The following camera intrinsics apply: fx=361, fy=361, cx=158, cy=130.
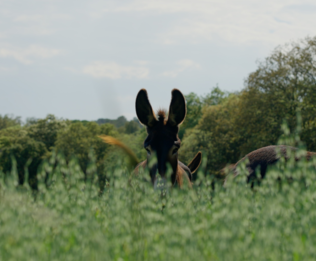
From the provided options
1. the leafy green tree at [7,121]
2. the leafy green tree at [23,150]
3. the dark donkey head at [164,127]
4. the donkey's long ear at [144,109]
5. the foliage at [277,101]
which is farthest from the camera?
the leafy green tree at [7,121]

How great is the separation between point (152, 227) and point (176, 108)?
2.94 metres

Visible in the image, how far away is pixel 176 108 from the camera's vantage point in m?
5.70

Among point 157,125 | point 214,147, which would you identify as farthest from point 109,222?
point 214,147

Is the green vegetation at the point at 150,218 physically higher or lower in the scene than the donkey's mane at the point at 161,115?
lower

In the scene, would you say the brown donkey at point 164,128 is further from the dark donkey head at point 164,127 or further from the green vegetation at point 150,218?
the green vegetation at point 150,218

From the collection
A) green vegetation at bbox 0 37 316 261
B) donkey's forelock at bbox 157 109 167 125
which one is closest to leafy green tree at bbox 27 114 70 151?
donkey's forelock at bbox 157 109 167 125

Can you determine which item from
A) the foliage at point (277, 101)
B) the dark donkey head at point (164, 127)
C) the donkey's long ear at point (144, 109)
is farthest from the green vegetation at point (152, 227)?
the foliage at point (277, 101)

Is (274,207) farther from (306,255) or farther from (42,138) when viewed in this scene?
(42,138)

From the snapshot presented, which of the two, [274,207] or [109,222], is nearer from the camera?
[274,207]

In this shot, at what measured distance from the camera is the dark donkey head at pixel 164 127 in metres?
5.26

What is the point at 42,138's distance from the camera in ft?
287

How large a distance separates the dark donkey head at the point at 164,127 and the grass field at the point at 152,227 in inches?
59.6

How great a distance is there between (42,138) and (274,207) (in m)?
89.2

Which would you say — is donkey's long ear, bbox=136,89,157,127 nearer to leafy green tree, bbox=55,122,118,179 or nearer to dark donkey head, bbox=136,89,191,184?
dark donkey head, bbox=136,89,191,184
